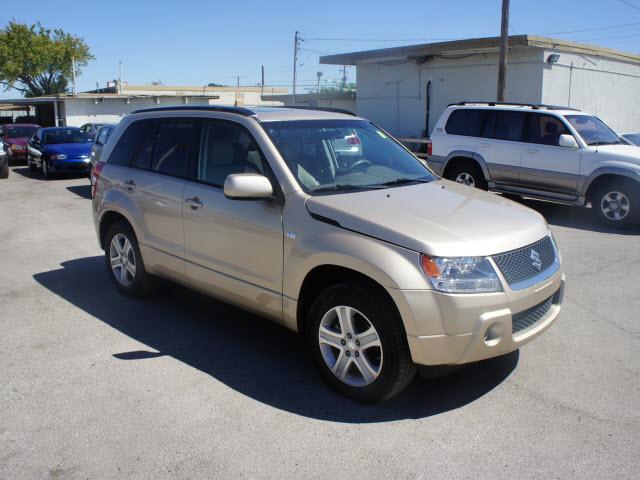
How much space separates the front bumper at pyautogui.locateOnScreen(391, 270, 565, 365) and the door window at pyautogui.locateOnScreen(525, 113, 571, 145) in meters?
7.99

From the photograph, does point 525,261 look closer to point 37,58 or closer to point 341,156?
point 341,156

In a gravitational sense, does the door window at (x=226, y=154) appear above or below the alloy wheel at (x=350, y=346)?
above

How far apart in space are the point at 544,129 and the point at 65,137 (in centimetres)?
1517

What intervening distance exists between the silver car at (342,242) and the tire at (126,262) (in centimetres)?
15

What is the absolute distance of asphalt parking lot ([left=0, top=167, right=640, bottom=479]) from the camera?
3373mm

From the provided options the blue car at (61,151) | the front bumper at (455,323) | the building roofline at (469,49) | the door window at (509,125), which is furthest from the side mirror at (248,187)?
the building roofline at (469,49)

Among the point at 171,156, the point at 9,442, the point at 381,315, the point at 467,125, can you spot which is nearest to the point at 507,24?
the point at 467,125

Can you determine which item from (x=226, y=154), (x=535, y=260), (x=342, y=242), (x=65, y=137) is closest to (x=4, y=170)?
(x=65, y=137)

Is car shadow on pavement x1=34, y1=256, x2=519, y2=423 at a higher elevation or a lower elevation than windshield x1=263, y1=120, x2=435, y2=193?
lower

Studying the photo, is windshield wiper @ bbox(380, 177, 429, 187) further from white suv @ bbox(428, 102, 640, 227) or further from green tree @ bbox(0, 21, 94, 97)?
green tree @ bbox(0, 21, 94, 97)

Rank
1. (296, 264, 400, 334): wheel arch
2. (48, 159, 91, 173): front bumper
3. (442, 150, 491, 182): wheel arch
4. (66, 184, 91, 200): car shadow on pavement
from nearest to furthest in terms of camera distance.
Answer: (296, 264, 400, 334): wheel arch
(442, 150, 491, 182): wheel arch
(66, 184, 91, 200): car shadow on pavement
(48, 159, 91, 173): front bumper

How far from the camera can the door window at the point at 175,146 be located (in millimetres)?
5277

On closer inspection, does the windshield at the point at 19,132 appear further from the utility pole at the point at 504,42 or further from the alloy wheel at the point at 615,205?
the alloy wheel at the point at 615,205

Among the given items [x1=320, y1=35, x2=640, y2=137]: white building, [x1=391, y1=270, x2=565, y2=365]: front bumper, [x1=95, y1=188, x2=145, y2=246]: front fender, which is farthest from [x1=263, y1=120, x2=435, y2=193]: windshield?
[x1=320, y1=35, x2=640, y2=137]: white building
